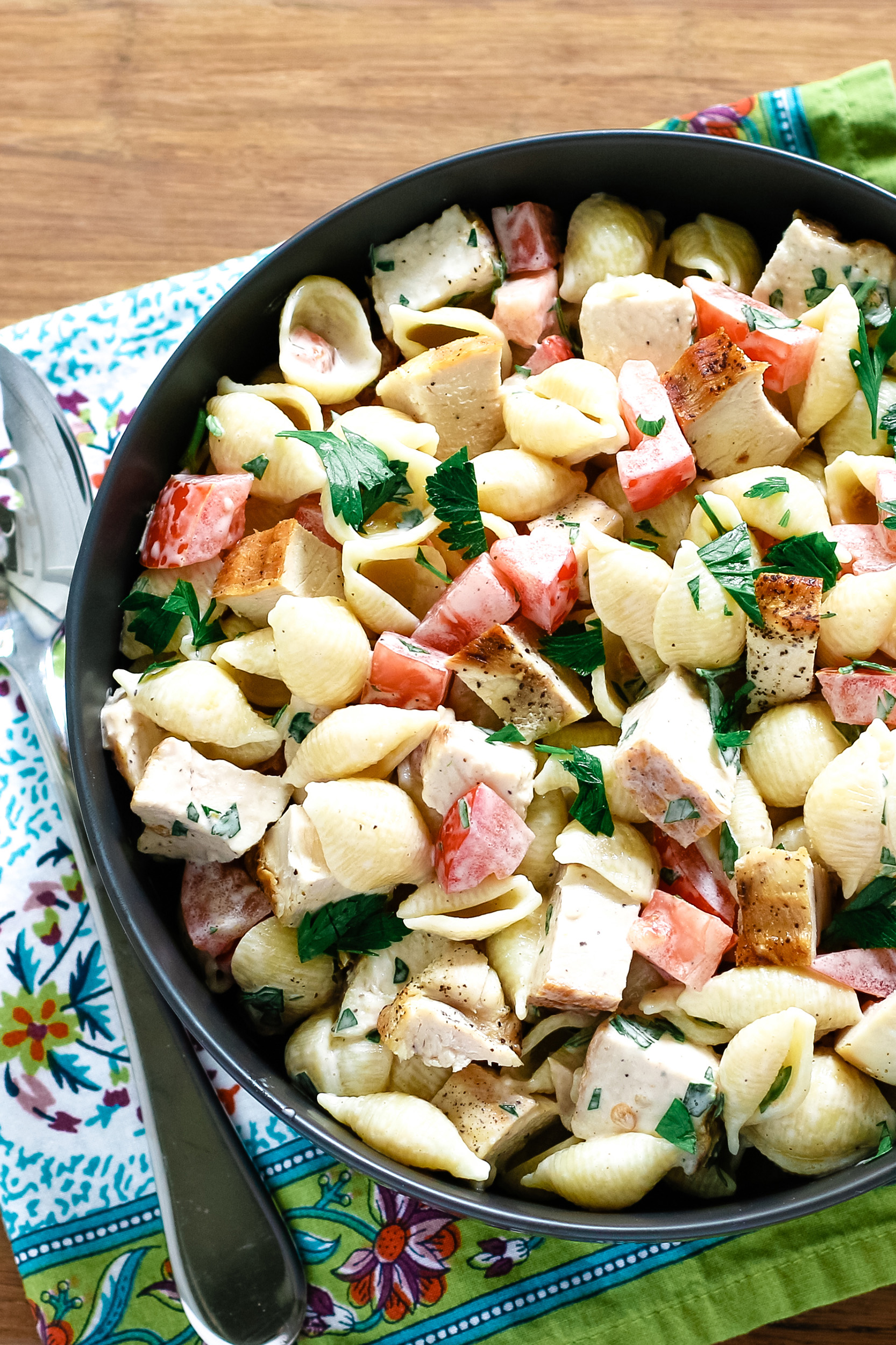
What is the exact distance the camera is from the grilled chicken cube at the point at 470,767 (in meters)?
1.32

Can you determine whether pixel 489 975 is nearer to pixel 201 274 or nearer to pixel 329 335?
pixel 329 335

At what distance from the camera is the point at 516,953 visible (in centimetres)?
139

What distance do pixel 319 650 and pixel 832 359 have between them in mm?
767

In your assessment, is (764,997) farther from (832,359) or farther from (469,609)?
(832,359)

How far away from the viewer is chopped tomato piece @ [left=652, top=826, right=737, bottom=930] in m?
1.37

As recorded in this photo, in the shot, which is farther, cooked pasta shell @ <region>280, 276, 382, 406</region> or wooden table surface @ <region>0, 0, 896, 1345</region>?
wooden table surface @ <region>0, 0, 896, 1345</region>

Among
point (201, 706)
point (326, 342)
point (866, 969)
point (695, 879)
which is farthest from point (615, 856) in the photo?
point (326, 342)

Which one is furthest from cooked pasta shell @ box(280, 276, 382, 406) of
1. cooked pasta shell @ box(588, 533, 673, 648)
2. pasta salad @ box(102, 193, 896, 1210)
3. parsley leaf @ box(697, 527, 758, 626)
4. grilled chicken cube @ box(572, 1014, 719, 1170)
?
grilled chicken cube @ box(572, 1014, 719, 1170)

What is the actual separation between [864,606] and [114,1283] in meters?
1.43

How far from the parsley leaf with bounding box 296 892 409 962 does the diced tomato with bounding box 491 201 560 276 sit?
93cm

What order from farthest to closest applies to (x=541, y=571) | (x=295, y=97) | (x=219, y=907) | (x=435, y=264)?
1. (x=295, y=97)
2. (x=435, y=264)
3. (x=219, y=907)
4. (x=541, y=571)

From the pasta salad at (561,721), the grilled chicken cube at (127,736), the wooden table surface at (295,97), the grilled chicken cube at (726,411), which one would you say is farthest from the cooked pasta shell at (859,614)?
the wooden table surface at (295,97)

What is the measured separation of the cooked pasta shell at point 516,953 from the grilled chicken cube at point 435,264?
0.86 metres

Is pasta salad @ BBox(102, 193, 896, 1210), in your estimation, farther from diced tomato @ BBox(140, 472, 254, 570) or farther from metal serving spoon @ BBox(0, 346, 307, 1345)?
metal serving spoon @ BBox(0, 346, 307, 1345)
